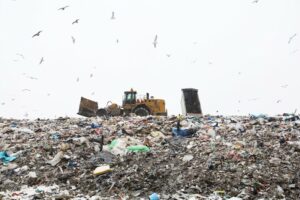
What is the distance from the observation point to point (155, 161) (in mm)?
6414

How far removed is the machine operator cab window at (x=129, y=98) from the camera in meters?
15.2

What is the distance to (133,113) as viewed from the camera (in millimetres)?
14633

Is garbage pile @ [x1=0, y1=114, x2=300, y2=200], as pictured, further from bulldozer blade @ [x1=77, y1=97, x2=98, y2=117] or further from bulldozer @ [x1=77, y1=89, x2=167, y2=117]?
bulldozer blade @ [x1=77, y1=97, x2=98, y2=117]

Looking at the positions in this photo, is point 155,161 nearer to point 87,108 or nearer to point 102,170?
point 102,170

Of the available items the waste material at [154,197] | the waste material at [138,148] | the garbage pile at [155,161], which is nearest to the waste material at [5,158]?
the garbage pile at [155,161]

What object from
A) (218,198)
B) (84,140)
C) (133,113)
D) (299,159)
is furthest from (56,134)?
(133,113)

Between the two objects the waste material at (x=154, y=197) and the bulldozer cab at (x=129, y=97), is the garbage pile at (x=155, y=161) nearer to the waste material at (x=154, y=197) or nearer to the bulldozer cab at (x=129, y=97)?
the waste material at (x=154, y=197)

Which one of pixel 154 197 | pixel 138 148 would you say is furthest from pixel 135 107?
pixel 154 197

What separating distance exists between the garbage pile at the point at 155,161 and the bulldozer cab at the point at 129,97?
658 centimetres

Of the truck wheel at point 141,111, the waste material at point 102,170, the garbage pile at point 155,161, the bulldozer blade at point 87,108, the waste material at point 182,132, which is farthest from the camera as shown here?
the bulldozer blade at point 87,108

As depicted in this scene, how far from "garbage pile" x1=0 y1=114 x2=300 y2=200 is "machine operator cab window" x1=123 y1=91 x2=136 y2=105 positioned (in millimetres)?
6589

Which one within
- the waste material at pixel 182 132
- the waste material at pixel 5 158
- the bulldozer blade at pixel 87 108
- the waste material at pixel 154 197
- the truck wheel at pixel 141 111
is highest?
the bulldozer blade at pixel 87 108

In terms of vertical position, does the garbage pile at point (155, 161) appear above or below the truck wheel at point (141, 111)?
below

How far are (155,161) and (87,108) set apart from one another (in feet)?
33.8
